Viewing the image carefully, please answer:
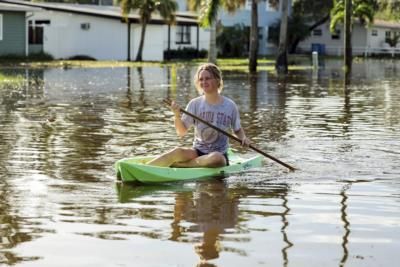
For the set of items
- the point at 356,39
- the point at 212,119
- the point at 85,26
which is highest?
the point at 356,39

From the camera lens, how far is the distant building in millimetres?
44344

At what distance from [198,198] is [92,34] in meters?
43.1

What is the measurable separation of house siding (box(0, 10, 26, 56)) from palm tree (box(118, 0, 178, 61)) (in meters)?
5.78

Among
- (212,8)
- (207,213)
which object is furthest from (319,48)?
(207,213)

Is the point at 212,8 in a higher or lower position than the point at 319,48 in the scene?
higher

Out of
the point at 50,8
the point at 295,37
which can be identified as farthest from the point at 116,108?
the point at 295,37

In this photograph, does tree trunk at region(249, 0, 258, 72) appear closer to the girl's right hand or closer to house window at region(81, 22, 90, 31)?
house window at region(81, 22, 90, 31)

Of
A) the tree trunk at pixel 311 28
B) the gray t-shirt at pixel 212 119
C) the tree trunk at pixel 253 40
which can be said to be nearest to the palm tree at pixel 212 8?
the tree trunk at pixel 253 40

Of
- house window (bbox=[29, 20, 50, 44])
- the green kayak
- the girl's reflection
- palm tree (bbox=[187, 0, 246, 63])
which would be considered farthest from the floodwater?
house window (bbox=[29, 20, 50, 44])

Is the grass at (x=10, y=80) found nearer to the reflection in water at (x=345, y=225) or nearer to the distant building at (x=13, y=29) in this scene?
the distant building at (x=13, y=29)

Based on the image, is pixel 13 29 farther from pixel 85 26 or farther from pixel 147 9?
pixel 147 9

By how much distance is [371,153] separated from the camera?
38.4 ft

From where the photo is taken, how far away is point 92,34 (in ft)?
166

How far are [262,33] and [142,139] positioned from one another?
5800cm
